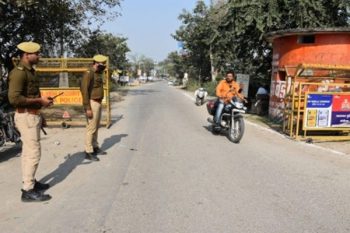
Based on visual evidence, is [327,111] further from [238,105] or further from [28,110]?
[28,110]

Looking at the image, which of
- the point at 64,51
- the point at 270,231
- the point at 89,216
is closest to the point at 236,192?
the point at 270,231

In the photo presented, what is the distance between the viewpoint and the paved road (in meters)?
5.47

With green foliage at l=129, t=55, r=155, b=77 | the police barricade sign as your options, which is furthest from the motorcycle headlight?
green foliage at l=129, t=55, r=155, b=77

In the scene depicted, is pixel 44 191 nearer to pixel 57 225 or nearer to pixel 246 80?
pixel 57 225

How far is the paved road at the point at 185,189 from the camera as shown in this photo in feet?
18.0

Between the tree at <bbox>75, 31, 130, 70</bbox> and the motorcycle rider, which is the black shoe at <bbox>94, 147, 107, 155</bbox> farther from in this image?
the tree at <bbox>75, 31, 130, 70</bbox>

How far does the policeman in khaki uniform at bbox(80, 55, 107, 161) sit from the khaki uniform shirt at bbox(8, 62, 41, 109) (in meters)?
2.47

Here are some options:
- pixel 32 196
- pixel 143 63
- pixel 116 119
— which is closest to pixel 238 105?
pixel 32 196

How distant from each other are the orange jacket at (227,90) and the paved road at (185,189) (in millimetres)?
1353

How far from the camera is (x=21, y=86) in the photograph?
6.26 meters

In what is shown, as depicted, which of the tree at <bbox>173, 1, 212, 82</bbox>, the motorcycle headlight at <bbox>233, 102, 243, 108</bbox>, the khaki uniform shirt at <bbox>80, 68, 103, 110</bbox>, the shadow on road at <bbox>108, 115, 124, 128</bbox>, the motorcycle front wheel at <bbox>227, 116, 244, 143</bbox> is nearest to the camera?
the khaki uniform shirt at <bbox>80, 68, 103, 110</bbox>

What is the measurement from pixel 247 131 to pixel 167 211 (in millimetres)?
8897

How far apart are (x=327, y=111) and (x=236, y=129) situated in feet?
8.63

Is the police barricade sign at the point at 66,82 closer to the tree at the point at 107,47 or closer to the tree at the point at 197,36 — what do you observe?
the tree at the point at 107,47
